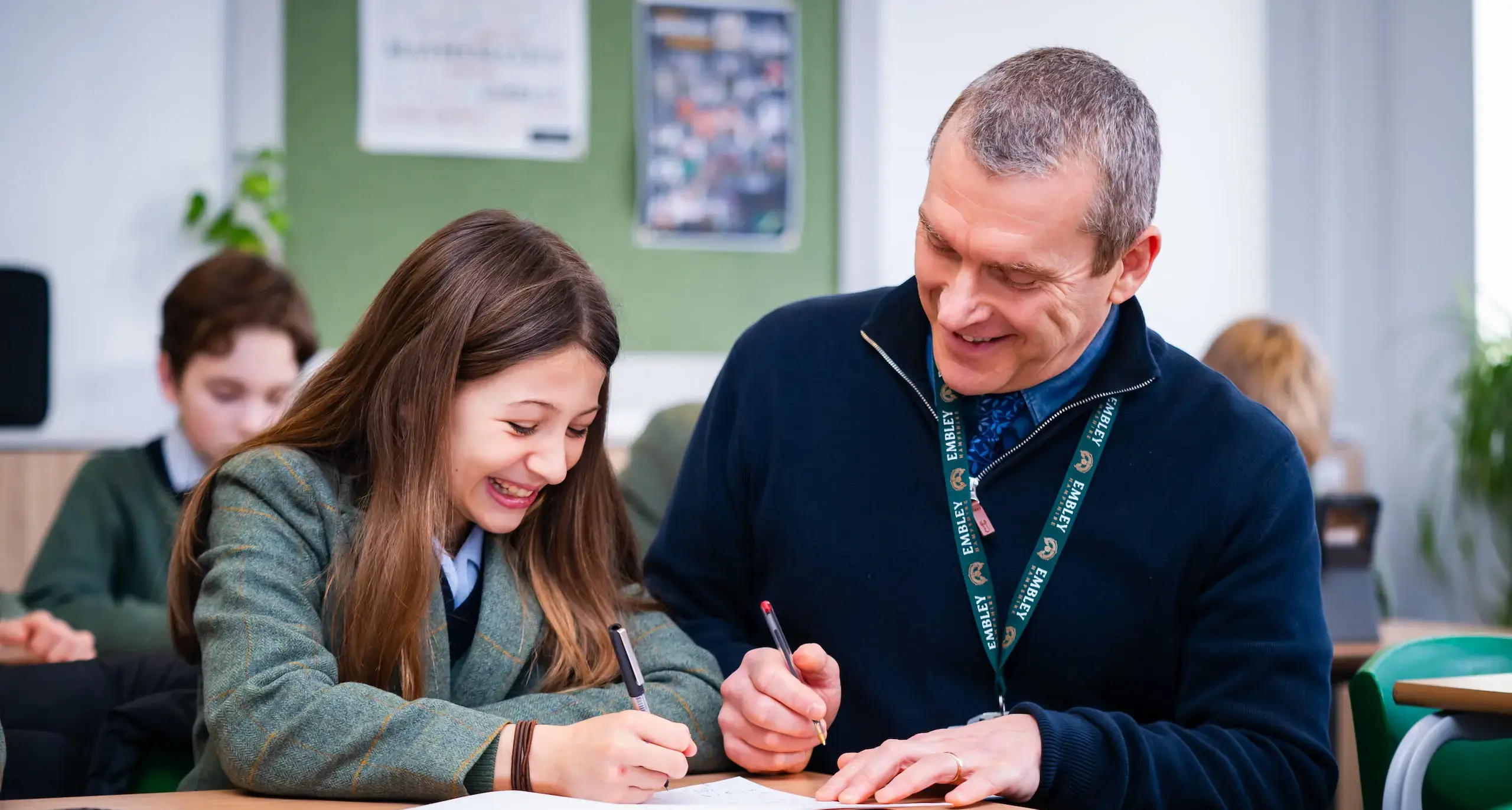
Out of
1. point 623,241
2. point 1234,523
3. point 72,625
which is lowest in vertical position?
point 72,625

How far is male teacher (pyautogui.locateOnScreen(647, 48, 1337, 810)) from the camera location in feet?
4.66

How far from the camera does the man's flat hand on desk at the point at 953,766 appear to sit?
1.23 m

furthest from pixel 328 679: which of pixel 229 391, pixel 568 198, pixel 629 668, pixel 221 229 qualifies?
pixel 568 198

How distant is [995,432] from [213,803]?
3.12 feet

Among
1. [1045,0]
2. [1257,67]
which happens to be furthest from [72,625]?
[1257,67]

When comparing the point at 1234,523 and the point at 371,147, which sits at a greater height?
the point at 371,147

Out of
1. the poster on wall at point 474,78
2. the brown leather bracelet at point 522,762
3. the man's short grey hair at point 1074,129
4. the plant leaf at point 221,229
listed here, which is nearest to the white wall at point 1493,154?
the poster on wall at point 474,78

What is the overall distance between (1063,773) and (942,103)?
3.82 m

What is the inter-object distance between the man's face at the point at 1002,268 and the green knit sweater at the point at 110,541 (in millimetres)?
1768

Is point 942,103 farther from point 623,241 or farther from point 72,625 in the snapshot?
point 72,625

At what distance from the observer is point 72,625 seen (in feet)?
8.29

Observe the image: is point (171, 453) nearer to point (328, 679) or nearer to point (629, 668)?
point (328, 679)

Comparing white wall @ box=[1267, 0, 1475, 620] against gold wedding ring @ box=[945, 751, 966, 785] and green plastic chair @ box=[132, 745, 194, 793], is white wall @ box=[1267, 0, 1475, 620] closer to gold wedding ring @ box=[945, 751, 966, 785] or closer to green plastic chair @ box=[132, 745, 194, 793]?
gold wedding ring @ box=[945, 751, 966, 785]

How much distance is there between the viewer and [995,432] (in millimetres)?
1666
